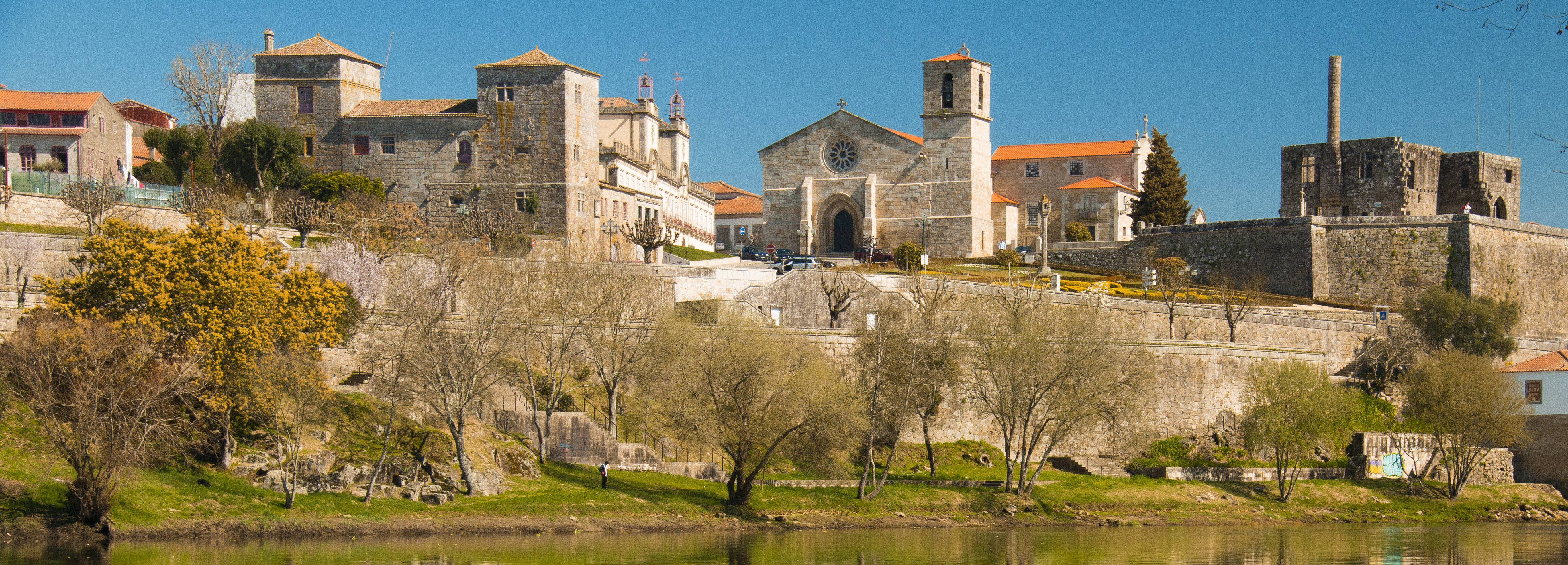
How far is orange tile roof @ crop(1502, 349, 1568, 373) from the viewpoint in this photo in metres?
50.1

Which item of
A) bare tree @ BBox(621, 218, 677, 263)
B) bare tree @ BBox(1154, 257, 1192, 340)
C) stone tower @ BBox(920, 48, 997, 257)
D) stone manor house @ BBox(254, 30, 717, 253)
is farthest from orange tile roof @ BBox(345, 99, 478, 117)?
bare tree @ BBox(1154, 257, 1192, 340)

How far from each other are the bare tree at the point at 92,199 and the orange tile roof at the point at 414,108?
17.2 metres

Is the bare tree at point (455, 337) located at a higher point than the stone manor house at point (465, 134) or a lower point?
lower

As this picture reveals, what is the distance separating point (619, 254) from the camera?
5453 centimetres

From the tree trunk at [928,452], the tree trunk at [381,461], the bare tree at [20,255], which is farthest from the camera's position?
the tree trunk at [928,452]

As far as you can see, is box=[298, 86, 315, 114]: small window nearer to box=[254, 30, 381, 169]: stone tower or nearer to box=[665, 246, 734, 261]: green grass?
box=[254, 30, 381, 169]: stone tower

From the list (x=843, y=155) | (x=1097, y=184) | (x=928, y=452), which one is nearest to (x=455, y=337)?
(x=928, y=452)

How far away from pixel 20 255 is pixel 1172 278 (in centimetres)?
4706

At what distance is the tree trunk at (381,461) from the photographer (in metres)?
34.4

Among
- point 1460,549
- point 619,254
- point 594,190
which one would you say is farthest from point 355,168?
point 1460,549

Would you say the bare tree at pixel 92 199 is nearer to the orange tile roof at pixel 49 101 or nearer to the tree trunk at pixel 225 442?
the tree trunk at pixel 225 442

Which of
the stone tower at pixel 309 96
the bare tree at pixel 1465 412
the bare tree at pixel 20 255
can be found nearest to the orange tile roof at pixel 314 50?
the stone tower at pixel 309 96

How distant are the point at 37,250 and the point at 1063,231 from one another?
185ft

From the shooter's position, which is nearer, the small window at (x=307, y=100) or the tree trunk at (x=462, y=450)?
the tree trunk at (x=462, y=450)
